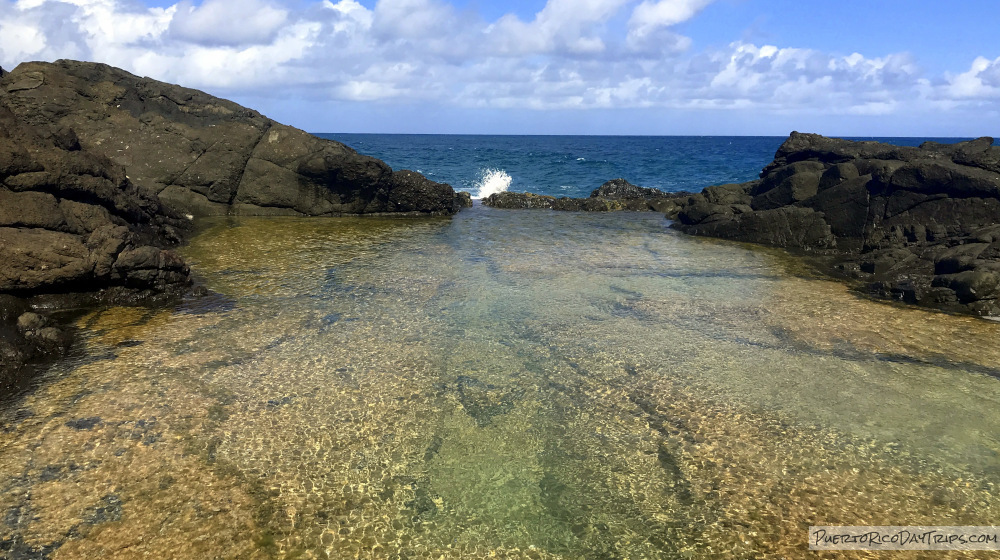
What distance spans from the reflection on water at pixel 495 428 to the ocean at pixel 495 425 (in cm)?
3

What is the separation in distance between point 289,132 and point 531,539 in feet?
64.6

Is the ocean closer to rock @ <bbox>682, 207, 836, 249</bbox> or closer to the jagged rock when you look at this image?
rock @ <bbox>682, 207, 836, 249</bbox>

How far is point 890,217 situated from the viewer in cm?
1602

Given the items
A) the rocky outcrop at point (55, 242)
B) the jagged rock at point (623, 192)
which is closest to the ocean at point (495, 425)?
the rocky outcrop at point (55, 242)

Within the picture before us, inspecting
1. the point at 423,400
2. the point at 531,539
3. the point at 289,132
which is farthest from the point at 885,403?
the point at 289,132

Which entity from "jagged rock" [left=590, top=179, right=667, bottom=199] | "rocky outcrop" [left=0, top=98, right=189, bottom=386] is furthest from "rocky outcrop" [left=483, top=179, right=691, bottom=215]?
"rocky outcrop" [left=0, top=98, right=189, bottom=386]

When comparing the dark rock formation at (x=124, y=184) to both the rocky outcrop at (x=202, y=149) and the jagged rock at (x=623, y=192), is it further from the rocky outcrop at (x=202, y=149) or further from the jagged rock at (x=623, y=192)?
the jagged rock at (x=623, y=192)

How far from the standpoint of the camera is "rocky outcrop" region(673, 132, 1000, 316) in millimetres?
11875

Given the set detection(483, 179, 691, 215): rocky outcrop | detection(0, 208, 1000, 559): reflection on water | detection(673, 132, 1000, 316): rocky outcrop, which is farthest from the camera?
detection(483, 179, 691, 215): rocky outcrop

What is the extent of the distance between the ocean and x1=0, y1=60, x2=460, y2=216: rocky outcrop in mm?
9869

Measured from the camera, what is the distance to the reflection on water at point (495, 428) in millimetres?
4551

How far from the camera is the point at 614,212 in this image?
24.8 m

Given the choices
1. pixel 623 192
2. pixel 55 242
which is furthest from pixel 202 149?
pixel 623 192

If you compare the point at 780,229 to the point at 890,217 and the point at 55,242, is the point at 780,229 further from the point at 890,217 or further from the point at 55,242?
the point at 55,242
